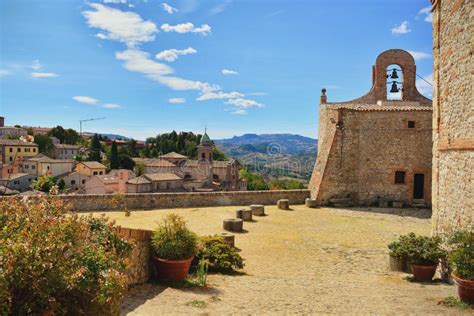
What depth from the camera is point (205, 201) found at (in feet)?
64.6

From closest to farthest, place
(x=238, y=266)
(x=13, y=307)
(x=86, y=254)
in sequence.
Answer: (x=13, y=307) < (x=86, y=254) < (x=238, y=266)

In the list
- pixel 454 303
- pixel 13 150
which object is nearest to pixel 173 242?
pixel 454 303

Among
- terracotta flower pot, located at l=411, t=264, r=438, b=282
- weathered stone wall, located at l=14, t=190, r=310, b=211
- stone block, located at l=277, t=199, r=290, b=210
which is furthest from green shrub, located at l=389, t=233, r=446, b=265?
weathered stone wall, located at l=14, t=190, r=310, b=211

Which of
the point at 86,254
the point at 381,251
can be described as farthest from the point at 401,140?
the point at 86,254

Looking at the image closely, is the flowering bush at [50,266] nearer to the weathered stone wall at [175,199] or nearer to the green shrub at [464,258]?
the green shrub at [464,258]

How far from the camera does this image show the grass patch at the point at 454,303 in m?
6.79

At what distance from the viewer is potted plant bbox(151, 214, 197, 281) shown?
7.78 meters

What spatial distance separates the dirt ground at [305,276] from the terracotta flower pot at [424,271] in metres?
0.27

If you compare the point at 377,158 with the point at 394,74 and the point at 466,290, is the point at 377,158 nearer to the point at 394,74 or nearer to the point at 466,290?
the point at 394,74

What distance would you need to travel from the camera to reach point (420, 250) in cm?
912

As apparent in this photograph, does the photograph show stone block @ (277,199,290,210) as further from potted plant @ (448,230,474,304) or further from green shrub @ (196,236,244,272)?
potted plant @ (448,230,474,304)

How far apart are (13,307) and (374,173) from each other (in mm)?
19677

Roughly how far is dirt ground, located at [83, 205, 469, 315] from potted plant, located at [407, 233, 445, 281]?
0.35 m

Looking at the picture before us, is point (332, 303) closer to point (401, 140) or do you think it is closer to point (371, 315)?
point (371, 315)
